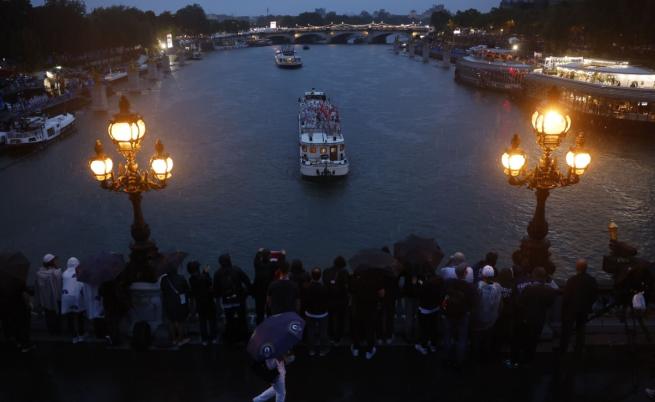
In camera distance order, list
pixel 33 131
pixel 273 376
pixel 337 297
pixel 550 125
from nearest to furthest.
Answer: pixel 273 376
pixel 337 297
pixel 550 125
pixel 33 131

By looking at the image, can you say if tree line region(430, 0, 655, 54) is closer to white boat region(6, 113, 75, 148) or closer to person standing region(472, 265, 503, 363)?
white boat region(6, 113, 75, 148)

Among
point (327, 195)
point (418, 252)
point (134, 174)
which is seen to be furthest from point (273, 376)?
point (327, 195)

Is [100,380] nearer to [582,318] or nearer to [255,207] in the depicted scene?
[582,318]

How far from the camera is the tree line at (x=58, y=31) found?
64.8 m

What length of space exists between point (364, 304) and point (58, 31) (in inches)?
3243

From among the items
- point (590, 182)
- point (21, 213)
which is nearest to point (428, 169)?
point (590, 182)

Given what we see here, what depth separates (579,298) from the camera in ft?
26.7

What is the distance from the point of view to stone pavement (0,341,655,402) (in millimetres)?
7887

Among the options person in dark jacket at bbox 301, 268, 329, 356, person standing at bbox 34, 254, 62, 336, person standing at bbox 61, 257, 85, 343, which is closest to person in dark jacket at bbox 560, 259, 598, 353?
person in dark jacket at bbox 301, 268, 329, 356

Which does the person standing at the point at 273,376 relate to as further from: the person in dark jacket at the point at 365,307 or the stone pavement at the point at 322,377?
the person in dark jacket at the point at 365,307

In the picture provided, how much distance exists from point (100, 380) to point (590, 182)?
31.7 m

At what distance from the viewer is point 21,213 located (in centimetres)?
2953

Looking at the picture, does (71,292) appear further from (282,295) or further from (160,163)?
(282,295)

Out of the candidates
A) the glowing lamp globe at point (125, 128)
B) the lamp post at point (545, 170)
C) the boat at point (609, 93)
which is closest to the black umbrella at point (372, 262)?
the lamp post at point (545, 170)
